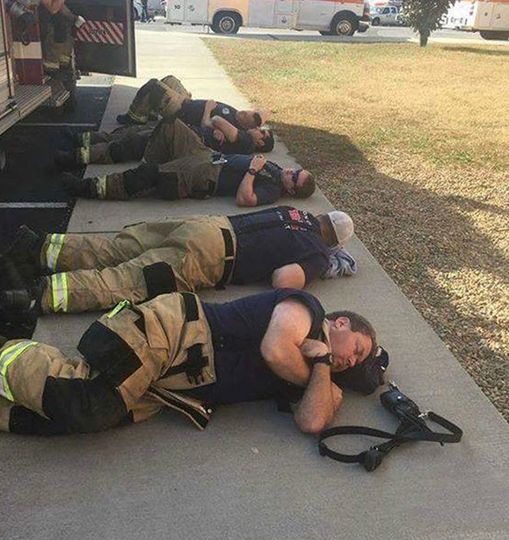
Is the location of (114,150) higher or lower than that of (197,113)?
lower

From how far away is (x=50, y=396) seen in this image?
249 centimetres

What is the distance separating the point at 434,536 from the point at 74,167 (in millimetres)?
4671

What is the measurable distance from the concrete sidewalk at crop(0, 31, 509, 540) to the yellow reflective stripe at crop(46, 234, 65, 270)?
56 cm

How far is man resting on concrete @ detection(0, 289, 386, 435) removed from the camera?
8.29 feet

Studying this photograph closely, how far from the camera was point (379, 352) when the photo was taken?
3062 mm

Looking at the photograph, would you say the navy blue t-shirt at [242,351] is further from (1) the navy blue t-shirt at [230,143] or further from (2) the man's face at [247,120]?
(2) the man's face at [247,120]

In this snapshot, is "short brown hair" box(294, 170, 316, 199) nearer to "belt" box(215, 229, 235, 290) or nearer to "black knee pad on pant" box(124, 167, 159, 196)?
"black knee pad on pant" box(124, 167, 159, 196)

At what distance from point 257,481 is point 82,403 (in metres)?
0.74

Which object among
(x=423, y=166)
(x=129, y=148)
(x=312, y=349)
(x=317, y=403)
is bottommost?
(x=423, y=166)

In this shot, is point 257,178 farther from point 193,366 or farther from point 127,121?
point 127,121

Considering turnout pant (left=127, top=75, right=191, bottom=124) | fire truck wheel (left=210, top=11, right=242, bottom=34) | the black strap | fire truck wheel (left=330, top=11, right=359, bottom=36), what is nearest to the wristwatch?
the black strap

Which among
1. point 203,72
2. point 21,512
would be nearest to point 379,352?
point 21,512

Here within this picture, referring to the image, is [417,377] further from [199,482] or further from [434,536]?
[199,482]

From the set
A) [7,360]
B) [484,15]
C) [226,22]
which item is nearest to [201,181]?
[7,360]
